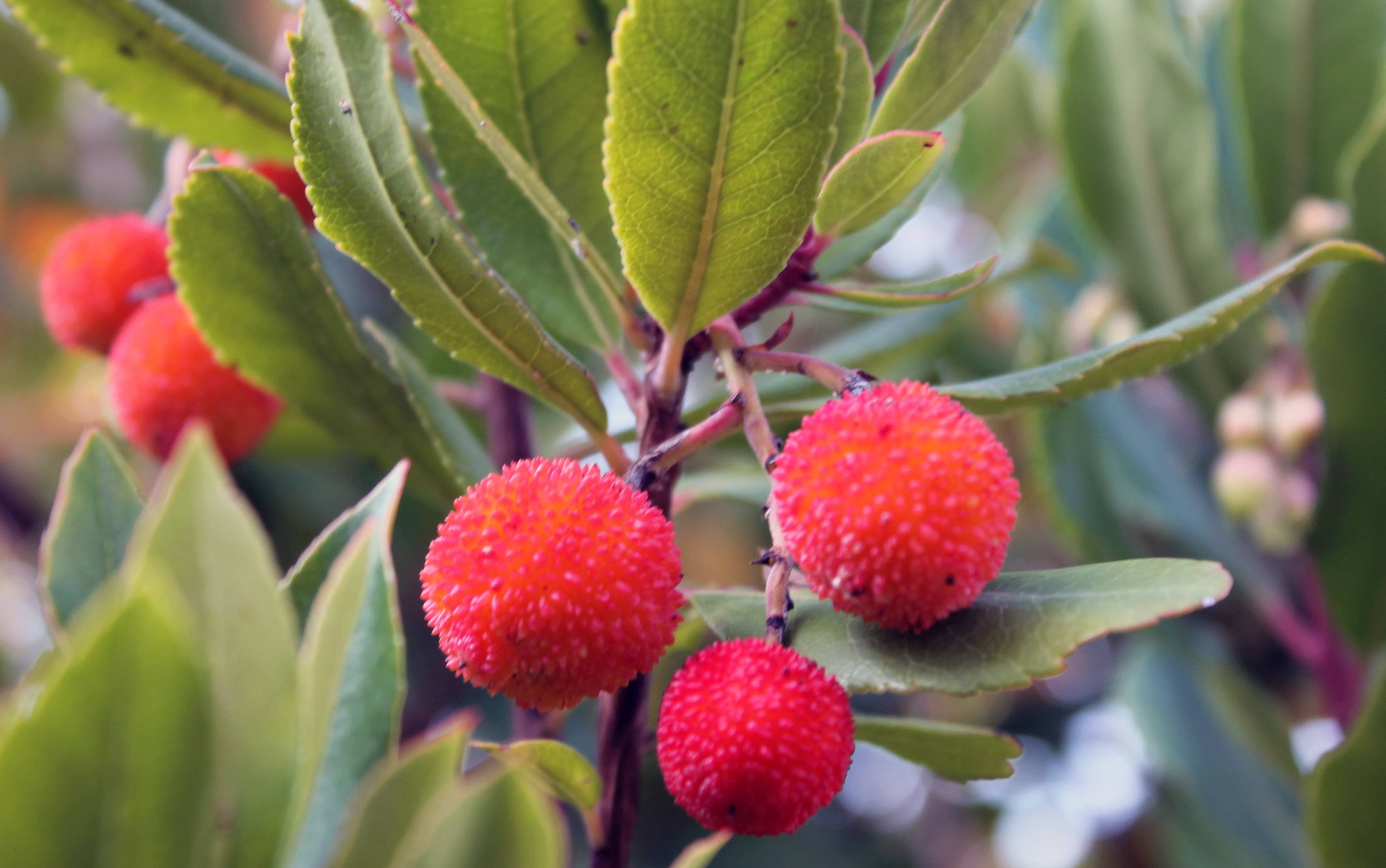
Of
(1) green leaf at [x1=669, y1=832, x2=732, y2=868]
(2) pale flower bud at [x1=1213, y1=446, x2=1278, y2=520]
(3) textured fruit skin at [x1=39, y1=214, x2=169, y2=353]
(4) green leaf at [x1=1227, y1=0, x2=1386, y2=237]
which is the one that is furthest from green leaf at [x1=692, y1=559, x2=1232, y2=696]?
(4) green leaf at [x1=1227, y1=0, x2=1386, y2=237]

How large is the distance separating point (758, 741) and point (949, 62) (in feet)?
1.61

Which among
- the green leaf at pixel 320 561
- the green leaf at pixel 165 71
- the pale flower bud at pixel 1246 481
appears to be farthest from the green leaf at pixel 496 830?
the pale flower bud at pixel 1246 481

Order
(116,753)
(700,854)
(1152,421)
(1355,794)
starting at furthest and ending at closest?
(1152,421) < (1355,794) < (700,854) < (116,753)

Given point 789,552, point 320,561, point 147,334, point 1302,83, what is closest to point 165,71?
point 147,334

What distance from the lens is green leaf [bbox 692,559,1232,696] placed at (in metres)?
0.60

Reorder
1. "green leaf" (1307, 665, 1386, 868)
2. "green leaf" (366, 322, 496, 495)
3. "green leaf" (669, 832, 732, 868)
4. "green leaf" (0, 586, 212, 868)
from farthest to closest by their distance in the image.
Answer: "green leaf" (1307, 665, 1386, 868) → "green leaf" (366, 322, 496, 495) → "green leaf" (669, 832, 732, 868) → "green leaf" (0, 586, 212, 868)

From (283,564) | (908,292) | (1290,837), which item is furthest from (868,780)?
(908,292)

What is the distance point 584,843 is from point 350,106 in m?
1.28

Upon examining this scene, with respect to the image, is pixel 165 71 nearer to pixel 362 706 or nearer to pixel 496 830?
pixel 362 706

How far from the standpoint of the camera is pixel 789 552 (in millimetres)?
669

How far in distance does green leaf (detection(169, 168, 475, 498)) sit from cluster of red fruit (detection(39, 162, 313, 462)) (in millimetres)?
48

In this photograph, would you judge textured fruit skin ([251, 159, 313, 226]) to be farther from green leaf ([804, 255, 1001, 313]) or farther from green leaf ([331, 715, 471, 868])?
green leaf ([331, 715, 471, 868])

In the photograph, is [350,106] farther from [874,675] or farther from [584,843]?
[584,843]

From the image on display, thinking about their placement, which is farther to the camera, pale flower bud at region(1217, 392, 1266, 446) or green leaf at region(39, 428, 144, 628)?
pale flower bud at region(1217, 392, 1266, 446)
